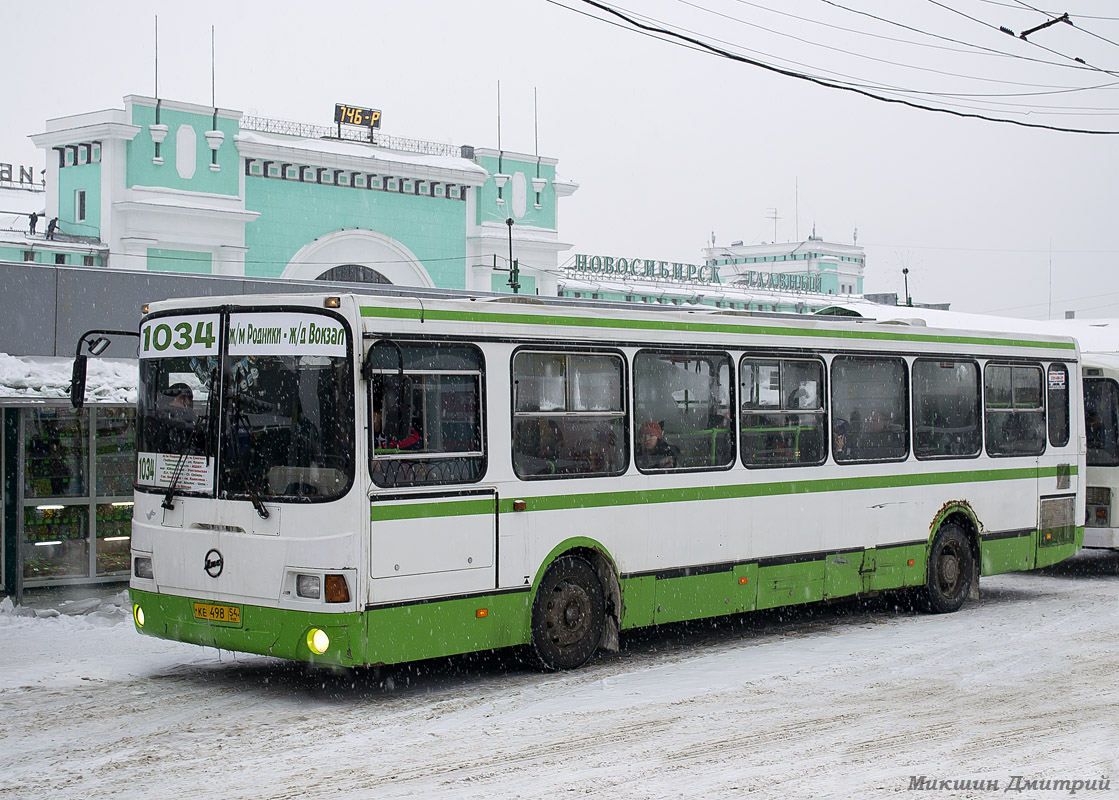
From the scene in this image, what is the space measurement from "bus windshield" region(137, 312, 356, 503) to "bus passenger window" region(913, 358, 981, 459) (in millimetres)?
6713

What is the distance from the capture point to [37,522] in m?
14.0

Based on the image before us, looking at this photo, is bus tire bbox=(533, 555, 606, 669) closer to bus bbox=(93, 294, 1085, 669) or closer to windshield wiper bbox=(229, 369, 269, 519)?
bus bbox=(93, 294, 1085, 669)

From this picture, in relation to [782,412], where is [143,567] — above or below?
below

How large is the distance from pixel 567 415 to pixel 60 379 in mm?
5578

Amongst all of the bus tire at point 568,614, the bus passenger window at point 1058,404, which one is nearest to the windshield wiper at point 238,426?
the bus tire at point 568,614

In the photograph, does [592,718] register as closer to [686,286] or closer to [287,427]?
[287,427]

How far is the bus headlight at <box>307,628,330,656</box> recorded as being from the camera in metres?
9.09

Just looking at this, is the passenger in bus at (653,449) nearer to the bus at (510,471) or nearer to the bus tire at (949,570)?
the bus at (510,471)

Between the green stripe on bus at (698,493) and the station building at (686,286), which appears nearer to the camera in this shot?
the green stripe on bus at (698,493)

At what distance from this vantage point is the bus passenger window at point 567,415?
34.0 feet

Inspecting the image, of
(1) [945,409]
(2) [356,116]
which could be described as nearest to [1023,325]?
(1) [945,409]

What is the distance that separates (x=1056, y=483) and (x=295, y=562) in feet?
31.2

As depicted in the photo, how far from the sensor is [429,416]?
9727 mm

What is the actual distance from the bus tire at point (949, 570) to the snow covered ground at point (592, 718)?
918 mm
